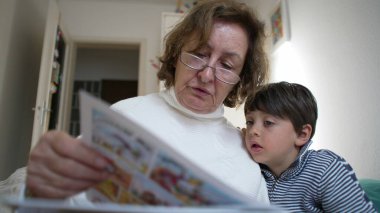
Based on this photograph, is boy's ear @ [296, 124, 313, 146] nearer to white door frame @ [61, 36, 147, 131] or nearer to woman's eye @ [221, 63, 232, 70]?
woman's eye @ [221, 63, 232, 70]

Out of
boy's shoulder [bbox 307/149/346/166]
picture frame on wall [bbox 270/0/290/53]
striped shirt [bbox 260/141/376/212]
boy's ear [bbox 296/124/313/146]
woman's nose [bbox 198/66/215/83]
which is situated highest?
picture frame on wall [bbox 270/0/290/53]

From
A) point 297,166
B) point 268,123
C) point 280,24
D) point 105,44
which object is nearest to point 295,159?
point 297,166

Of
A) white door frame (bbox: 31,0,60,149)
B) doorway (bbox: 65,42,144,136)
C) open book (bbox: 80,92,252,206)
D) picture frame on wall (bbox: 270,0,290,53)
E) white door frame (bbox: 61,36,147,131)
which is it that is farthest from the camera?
doorway (bbox: 65,42,144,136)

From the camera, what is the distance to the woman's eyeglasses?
94 centimetres

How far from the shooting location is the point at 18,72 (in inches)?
109

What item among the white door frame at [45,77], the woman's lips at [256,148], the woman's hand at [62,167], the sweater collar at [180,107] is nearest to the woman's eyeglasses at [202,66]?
the sweater collar at [180,107]

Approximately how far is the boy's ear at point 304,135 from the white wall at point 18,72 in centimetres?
Answer: 235

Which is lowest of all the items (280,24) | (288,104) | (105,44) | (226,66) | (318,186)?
(318,186)

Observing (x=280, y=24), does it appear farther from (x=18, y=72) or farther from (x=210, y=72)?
(x=18, y=72)

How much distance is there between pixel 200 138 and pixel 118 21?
10.1ft

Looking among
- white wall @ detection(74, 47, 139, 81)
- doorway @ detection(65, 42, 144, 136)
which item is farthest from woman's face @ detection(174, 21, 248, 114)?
white wall @ detection(74, 47, 139, 81)

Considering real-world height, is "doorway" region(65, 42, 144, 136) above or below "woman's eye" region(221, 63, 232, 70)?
below

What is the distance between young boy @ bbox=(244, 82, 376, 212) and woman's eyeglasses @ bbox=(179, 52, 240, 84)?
146 millimetres

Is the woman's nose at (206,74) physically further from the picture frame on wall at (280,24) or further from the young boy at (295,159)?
the picture frame on wall at (280,24)
